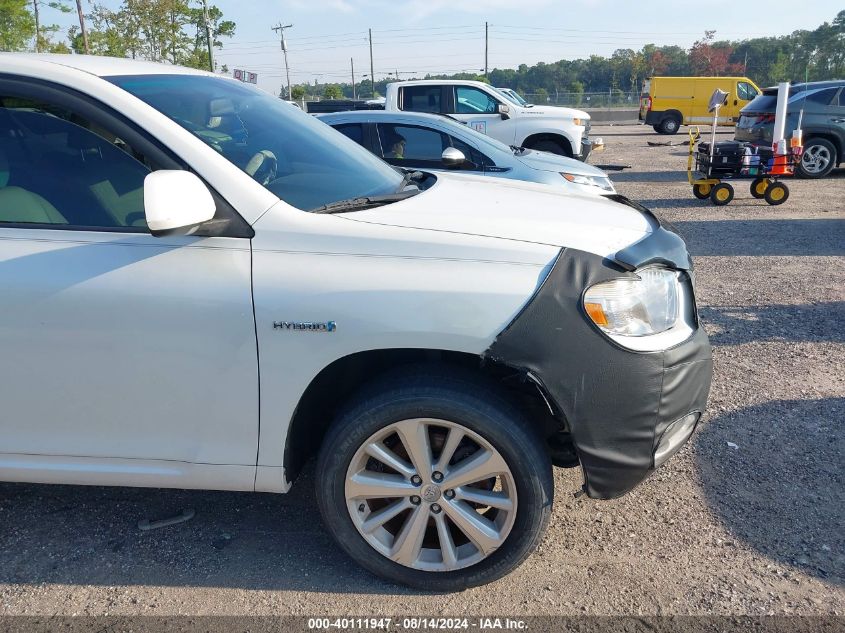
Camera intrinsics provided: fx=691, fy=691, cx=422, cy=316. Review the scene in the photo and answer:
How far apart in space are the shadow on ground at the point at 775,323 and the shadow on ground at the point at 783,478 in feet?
3.65

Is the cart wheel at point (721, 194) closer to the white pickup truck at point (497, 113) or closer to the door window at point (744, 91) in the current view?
the white pickup truck at point (497, 113)

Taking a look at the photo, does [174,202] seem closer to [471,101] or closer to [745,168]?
[745,168]

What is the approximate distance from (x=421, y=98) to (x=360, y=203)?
11.1m

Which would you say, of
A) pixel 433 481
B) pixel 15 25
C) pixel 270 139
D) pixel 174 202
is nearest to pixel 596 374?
pixel 433 481

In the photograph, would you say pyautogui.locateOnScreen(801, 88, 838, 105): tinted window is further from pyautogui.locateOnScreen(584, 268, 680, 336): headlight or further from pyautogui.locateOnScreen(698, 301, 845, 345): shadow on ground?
pyautogui.locateOnScreen(584, 268, 680, 336): headlight

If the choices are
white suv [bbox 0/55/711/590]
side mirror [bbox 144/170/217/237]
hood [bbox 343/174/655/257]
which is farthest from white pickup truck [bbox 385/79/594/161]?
side mirror [bbox 144/170/217/237]

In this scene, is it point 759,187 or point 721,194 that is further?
point 759,187

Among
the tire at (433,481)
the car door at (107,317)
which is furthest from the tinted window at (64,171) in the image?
the tire at (433,481)

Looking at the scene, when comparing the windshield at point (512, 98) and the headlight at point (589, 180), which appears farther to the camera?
the windshield at point (512, 98)

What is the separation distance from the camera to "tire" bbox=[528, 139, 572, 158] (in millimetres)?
12961

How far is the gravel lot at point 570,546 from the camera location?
2.58 m

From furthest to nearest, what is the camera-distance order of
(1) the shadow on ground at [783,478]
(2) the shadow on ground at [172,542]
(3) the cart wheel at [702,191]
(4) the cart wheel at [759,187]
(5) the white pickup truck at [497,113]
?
(5) the white pickup truck at [497,113] < (3) the cart wheel at [702,191] < (4) the cart wheel at [759,187] < (1) the shadow on ground at [783,478] < (2) the shadow on ground at [172,542]

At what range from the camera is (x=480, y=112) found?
13.2 m

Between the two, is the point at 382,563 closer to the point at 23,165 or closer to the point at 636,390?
the point at 636,390
